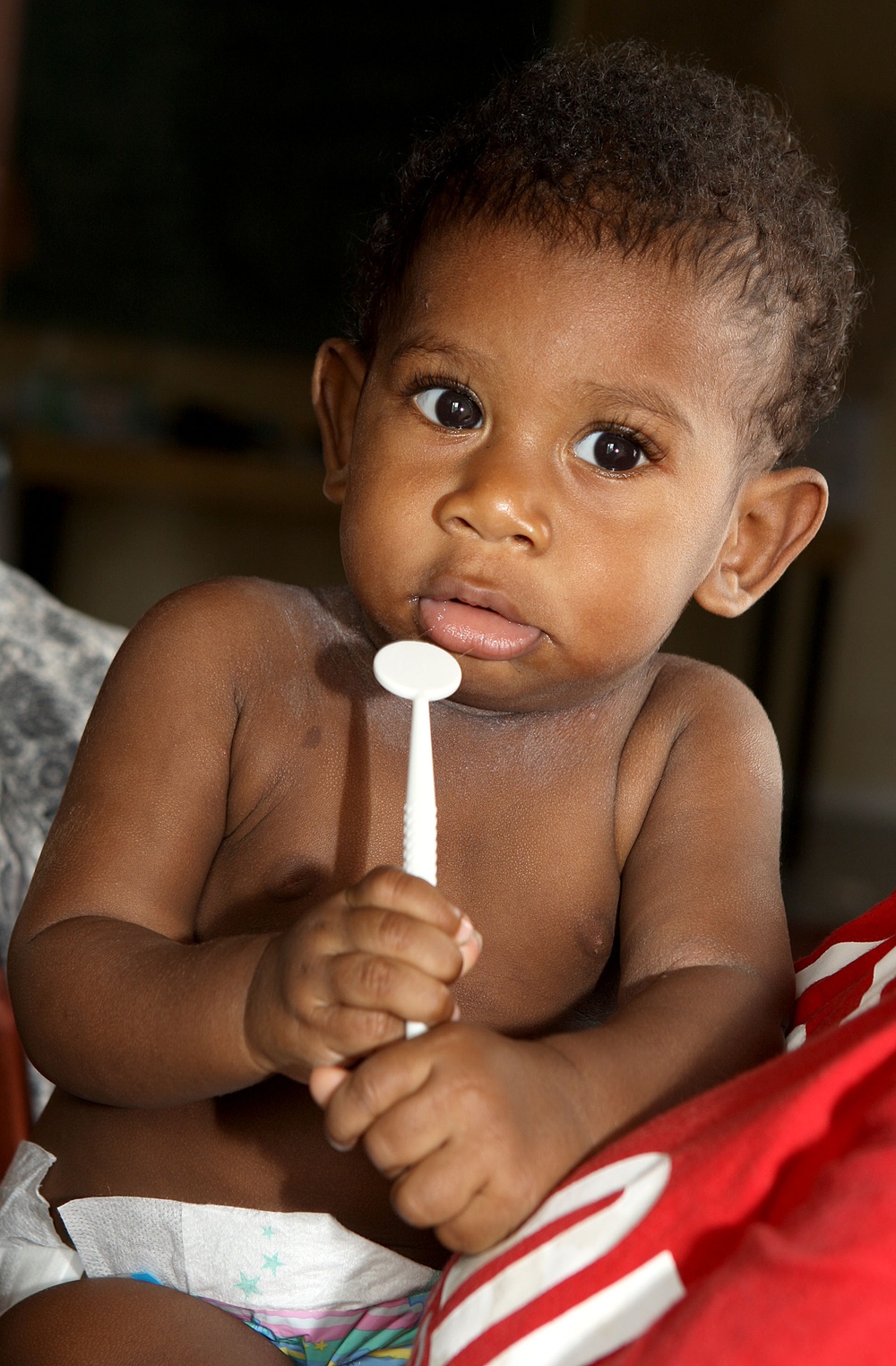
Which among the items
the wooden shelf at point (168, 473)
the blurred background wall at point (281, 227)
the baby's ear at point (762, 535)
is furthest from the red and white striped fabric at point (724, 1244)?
the wooden shelf at point (168, 473)

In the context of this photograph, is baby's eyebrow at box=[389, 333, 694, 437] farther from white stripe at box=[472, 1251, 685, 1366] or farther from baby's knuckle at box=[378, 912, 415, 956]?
white stripe at box=[472, 1251, 685, 1366]

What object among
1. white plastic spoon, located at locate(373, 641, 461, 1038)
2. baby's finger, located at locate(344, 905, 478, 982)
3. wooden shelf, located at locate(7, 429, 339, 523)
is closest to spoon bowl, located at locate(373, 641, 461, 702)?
white plastic spoon, located at locate(373, 641, 461, 1038)

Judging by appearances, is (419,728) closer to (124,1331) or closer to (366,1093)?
(366,1093)

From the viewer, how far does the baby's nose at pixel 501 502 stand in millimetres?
667

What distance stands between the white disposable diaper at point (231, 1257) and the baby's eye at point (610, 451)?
0.40 m

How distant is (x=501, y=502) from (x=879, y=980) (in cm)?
29

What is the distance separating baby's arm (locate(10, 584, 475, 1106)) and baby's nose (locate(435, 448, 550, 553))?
16cm

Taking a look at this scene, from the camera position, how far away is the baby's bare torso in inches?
27.7

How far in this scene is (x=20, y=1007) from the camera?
26.0 inches

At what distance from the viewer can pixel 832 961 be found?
0.73 m

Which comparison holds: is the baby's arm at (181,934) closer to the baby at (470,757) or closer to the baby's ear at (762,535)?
the baby at (470,757)

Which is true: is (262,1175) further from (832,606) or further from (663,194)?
(832,606)

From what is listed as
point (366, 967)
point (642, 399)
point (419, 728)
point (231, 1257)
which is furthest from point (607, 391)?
point (231, 1257)

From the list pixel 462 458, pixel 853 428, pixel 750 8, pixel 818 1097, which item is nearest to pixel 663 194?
pixel 462 458
